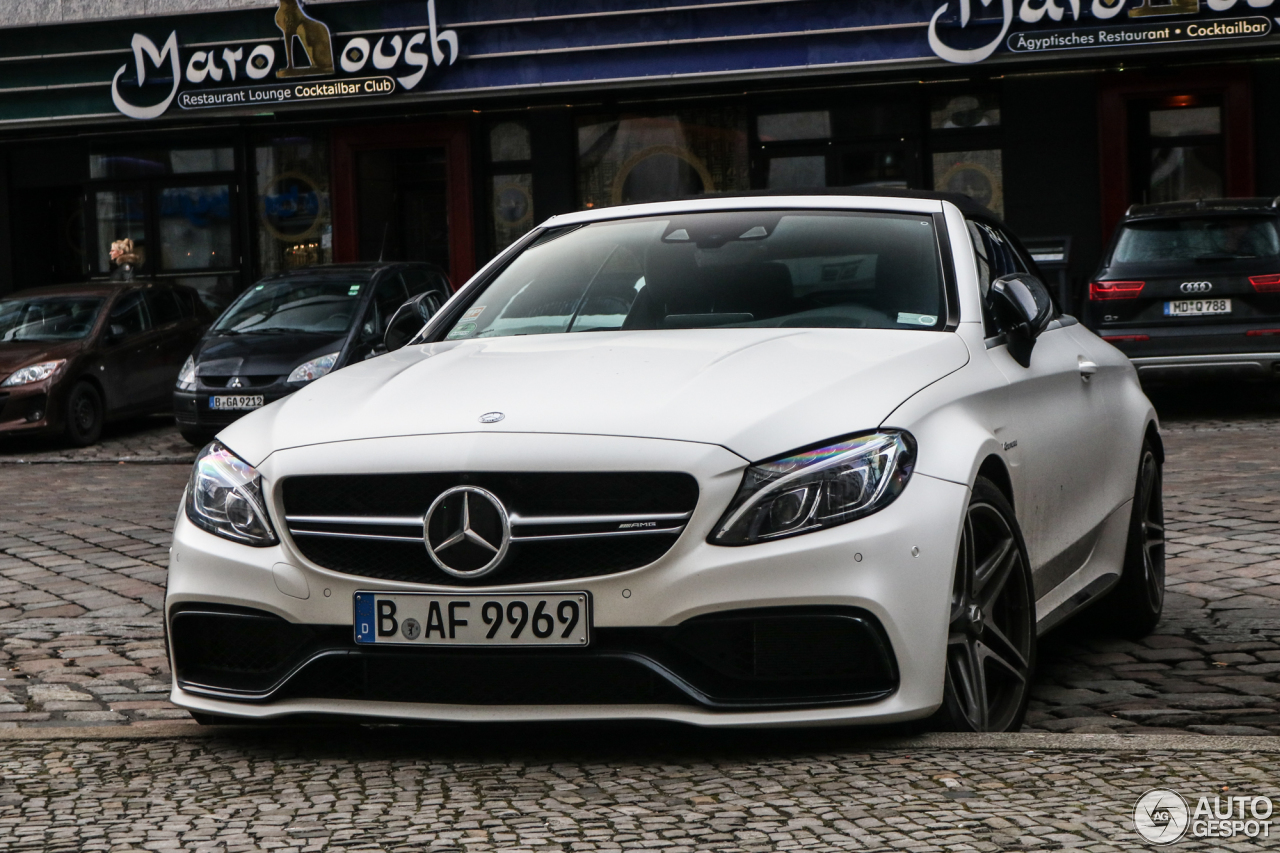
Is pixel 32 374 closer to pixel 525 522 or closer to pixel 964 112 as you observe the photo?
pixel 964 112

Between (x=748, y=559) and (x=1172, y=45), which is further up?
(x=1172, y=45)

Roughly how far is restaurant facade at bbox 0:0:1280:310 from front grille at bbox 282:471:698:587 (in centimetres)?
1401

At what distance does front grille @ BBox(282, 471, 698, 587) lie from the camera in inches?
158

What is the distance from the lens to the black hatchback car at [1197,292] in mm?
13859

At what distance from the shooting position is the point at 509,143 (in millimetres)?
21641

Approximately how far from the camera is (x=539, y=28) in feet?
66.9

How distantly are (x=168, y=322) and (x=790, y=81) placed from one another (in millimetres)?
7339

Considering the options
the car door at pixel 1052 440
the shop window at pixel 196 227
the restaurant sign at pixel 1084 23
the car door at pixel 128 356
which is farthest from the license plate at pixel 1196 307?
the shop window at pixel 196 227

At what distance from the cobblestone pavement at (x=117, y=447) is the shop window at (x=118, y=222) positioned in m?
5.27

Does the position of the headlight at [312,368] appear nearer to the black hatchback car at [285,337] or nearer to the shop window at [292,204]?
the black hatchback car at [285,337]

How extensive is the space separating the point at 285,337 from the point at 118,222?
868 centimetres

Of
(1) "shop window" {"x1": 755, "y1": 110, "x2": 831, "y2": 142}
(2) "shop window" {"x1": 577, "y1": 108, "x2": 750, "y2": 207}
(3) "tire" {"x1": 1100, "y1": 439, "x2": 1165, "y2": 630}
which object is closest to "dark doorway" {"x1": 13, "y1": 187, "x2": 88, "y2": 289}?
(2) "shop window" {"x1": 577, "y1": 108, "x2": 750, "y2": 207}

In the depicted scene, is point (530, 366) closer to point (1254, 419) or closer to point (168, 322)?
point (1254, 419)

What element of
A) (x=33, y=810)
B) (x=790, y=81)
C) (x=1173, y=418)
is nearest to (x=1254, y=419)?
(x=1173, y=418)
